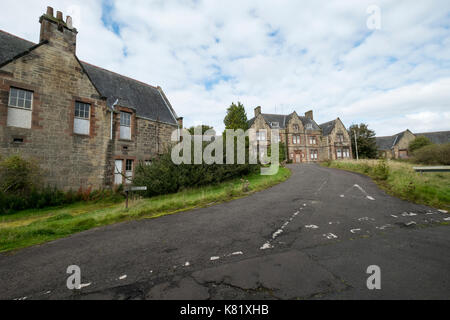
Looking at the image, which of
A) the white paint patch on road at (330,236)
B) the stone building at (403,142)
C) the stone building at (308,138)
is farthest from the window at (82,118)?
the stone building at (403,142)

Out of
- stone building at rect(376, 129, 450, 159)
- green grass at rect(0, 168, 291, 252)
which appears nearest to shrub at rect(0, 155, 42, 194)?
green grass at rect(0, 168, 291, 252)

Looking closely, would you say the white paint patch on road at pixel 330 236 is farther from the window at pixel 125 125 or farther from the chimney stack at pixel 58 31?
the chimney stack at pixel 58 31

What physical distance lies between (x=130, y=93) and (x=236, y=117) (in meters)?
15.7

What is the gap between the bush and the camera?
794 inches

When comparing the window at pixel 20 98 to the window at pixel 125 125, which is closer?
the window at pixel 20 98

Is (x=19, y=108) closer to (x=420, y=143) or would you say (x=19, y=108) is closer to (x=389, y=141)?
(x=420, y=143)

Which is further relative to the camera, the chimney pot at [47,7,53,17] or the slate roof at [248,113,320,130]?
the slate roof at [248,113,320,130]

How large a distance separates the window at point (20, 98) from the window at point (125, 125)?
537cm

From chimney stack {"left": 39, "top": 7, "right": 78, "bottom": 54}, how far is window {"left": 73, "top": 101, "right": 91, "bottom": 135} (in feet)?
12.3

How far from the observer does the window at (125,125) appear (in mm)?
15748

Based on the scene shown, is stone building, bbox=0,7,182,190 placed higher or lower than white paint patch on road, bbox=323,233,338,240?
higher

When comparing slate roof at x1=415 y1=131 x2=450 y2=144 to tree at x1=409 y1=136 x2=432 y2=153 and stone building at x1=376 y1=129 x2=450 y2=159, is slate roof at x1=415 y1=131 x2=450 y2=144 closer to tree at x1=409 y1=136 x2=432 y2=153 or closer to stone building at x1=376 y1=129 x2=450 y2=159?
stone building at x1=376 y1=129 x2=450 y2=159
